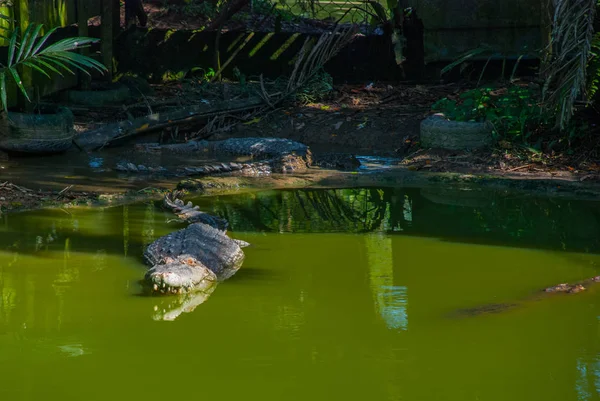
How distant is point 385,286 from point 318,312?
2.12 feet

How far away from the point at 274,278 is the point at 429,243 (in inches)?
55.3

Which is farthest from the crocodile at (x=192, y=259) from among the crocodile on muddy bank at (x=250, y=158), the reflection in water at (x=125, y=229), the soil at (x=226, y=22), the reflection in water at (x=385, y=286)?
the soil at (x=226, y=22)

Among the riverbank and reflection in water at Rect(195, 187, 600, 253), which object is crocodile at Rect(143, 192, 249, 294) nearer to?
reflection in water at Rect(195, 187, 600, 253)

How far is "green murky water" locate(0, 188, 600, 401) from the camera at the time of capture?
394 centimetres

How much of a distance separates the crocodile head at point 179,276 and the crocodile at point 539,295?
1664 mm

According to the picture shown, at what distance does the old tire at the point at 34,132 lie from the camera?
8500mm

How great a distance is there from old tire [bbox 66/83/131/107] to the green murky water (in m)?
4.21

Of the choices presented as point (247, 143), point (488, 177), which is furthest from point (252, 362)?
point (247, 143)

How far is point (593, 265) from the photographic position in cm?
569

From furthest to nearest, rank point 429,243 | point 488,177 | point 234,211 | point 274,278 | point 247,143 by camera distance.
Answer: point 247,143, point 488,177, point 234,211, point 429,243, point 274,278

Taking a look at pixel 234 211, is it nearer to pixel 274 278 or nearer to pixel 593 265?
pixel 274 278

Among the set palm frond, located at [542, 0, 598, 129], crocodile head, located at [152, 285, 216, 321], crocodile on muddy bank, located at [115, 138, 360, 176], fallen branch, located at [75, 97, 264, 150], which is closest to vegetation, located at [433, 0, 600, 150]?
palm frond, located at [542, 0, 598, 129]

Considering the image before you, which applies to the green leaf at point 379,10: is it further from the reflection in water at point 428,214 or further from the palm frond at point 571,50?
the reflection in water at point 428,214

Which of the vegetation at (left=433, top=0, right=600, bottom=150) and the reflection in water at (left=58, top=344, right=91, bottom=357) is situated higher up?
the vegetation at (left=433, top=0, right=600, bottom=150)
